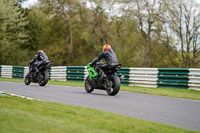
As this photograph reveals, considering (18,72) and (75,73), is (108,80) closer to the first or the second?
(75,73)

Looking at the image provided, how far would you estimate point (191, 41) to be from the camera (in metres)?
34.1

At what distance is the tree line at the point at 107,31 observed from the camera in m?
34.8

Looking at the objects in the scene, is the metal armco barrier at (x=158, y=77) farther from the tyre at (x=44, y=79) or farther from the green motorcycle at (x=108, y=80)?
the green motorcycle at (x=108, y=80)

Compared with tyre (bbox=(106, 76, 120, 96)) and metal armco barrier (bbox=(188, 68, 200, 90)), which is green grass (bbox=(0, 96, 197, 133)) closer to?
tyre (bbox=(106, 76, 120, 96))

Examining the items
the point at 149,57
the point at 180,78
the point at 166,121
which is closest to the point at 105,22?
the point at 149,57

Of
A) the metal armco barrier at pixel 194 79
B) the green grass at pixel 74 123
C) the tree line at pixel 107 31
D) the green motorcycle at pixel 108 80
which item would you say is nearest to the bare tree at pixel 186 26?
the tree line at pixel 107 31

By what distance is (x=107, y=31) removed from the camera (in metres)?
46.1

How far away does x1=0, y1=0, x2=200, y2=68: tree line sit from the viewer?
3478 cm

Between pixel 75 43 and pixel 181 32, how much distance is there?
22.9m

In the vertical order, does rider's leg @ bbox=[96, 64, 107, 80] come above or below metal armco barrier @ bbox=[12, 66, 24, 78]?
above

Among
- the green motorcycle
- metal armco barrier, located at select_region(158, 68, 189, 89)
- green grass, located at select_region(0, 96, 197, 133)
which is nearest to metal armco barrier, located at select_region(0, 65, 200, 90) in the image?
metal armco barrier, located at select_region(158, 68, 189, 89)

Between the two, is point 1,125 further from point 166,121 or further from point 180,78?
point 180,78

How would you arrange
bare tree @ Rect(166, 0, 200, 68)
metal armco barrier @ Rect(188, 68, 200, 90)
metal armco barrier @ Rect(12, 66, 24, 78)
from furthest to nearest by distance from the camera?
1. bare tree @ Rect(166, 0, 200, 68)
2. metal armco barrier @ Rect(12, 66, 24, 78)
3. metal armco barrier @ Rect(188, 68, 200, 90)

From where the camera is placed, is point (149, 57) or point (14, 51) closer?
point (149, 57)
